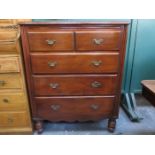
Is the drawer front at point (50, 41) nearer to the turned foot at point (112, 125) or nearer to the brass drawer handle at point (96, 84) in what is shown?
the brass drawer handle at point (96, 84)

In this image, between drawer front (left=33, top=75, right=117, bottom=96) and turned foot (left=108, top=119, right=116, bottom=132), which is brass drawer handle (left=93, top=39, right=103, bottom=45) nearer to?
drawer front (left=33, top=75, right=117, bottom=96)

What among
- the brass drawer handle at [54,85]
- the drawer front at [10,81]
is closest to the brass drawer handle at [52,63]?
A: the brass drawer handle at [54,85]

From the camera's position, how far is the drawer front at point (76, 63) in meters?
1.32

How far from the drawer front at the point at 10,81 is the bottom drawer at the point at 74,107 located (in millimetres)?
201

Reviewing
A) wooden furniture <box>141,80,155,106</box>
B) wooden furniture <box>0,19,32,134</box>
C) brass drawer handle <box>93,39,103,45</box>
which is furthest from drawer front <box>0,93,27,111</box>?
wooden furniture <box>141,80,155,106</box>

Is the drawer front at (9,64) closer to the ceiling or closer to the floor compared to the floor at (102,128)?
closer to the ceiling

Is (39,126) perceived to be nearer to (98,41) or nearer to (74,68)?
(74,68)

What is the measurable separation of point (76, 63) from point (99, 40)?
24 centimetres

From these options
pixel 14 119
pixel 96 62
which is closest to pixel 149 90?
pixel 96 62

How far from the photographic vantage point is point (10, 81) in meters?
1.42

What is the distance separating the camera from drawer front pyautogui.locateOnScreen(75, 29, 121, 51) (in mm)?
1249

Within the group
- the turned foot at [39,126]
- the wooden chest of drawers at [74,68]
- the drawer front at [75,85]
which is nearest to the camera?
the wooden chest of drawers at [74,68]
